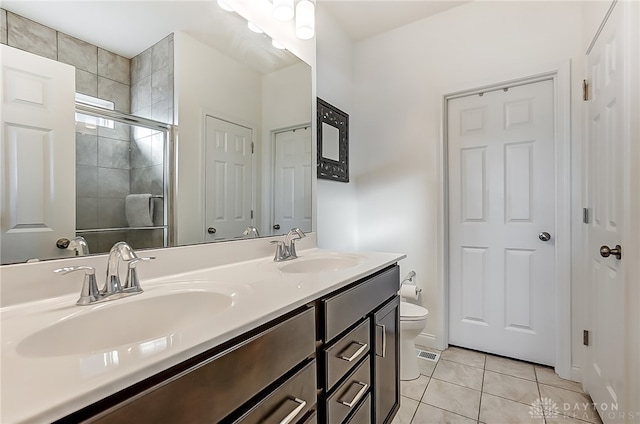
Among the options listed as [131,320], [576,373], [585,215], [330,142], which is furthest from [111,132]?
[576,373]

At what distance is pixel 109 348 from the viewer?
2.25ft

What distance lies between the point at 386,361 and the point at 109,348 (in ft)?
3.47

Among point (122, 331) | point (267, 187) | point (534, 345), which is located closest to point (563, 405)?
point (534, 345)

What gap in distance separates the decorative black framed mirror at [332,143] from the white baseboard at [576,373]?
6.15ft

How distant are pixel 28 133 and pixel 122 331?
56 centimetres

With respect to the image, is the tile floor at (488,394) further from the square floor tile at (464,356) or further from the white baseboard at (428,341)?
the white baseboard at (428,341)

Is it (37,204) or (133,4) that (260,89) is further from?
(37,204)

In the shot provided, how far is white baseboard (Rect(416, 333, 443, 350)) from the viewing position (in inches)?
89.0

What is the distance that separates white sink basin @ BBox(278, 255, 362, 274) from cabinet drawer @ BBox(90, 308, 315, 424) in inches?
23.9

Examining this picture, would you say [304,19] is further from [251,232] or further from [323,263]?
[323,263]

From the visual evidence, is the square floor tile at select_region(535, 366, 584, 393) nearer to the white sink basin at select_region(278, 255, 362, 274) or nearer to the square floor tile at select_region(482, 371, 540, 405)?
the square floor tile at select_region(482, 371, 540, 405)

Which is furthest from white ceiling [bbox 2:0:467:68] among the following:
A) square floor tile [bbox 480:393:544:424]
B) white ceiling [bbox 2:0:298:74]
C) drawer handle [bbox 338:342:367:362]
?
square floor tile [bbox 480:393:544:424]

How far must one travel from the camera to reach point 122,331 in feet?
2.47

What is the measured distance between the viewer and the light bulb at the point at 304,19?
1658 millimetres
